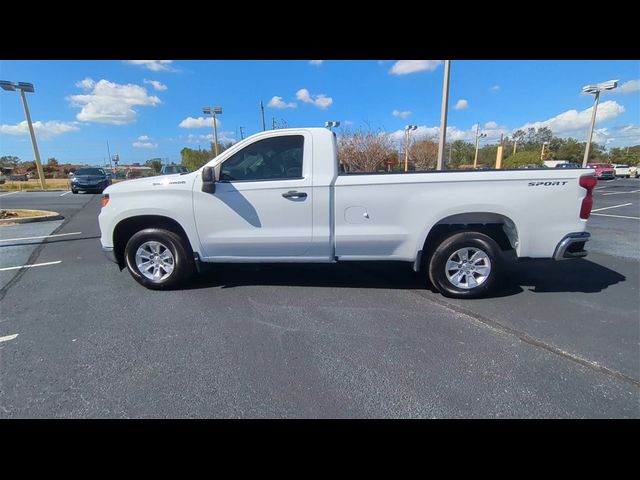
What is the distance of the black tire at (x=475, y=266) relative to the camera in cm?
378

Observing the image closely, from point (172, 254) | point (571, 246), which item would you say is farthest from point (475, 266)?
point (172, 254)

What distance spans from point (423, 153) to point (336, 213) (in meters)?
23.6

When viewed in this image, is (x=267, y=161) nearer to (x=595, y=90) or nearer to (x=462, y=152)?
(x=595, y=90)

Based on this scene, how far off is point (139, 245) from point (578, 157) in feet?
260

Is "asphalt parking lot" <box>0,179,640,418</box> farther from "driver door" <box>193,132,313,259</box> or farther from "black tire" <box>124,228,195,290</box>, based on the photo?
"driver door" <box>193,132,313,259</box>

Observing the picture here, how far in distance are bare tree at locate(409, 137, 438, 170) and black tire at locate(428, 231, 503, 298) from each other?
73.9ft

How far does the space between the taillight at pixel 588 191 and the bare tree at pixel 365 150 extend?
56.0 ft

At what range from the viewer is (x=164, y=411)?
84.4 inches

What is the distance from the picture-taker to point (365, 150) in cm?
2077

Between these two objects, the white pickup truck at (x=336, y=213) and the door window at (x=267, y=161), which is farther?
the door window at (x=267, y=161)

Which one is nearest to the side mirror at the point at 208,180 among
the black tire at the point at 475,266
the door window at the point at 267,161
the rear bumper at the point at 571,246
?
the door window at the point at 267,161

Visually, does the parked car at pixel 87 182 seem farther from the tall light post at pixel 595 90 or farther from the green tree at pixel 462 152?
the green tree at pixel 462 152

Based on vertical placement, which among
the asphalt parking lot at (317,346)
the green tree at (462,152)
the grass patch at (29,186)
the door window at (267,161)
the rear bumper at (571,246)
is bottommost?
the asphalt parking lot at (317,346)
